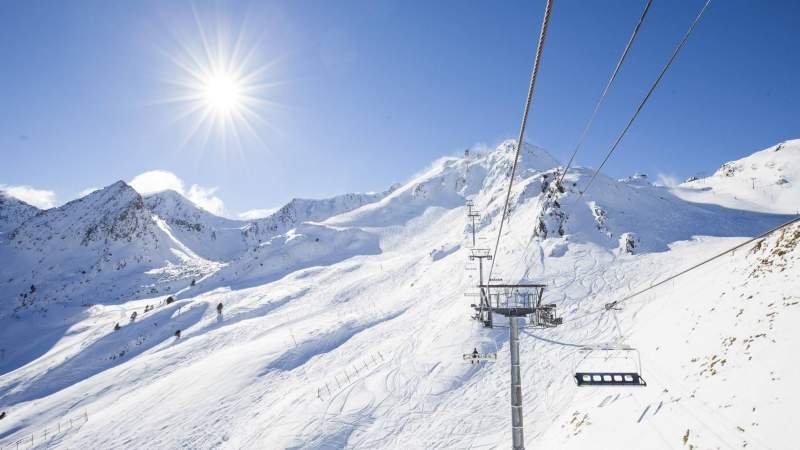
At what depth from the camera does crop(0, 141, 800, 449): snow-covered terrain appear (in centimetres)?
1741

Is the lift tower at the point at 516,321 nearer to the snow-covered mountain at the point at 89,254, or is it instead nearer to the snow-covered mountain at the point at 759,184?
the snow-covered mountain at the point at 759,184

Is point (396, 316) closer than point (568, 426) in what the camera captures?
No

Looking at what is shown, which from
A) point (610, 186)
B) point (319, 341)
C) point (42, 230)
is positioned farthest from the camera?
point (42, 230)

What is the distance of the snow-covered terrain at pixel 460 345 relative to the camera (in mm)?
17406

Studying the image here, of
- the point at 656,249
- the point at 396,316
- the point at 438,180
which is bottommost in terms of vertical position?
the point at 396,316

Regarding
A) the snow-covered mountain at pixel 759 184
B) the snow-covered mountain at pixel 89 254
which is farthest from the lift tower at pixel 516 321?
the snow-covered mountain at pixel 89 254

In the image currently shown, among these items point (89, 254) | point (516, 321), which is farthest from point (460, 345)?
point (89, 254)

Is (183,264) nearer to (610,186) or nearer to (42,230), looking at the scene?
(42,230)

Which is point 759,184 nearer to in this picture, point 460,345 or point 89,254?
point 460,345

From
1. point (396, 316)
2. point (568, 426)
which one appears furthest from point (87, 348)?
point (568, 426)

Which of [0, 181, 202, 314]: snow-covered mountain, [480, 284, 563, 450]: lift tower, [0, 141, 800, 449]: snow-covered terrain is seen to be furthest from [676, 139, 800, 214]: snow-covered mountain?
[0, 181, 202, 314]: snow-covered mountain

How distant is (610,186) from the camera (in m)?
64.3

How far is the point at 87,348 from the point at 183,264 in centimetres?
8498

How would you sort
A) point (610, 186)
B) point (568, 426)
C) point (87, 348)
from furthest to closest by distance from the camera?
point (610, 186)
point (87, 348)
point (568, 426)
